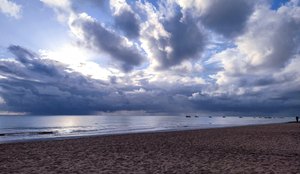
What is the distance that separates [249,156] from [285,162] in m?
2.57

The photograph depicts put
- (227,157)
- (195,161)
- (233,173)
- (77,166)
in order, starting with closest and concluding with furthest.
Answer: (233,173) < (77,166) < (195,161) < (227,157)

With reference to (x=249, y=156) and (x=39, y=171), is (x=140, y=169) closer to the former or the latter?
(x=39, y=171)

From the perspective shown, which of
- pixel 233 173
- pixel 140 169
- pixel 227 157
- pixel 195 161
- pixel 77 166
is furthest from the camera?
pixel 227 157

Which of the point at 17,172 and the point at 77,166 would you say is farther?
the point at 77,166

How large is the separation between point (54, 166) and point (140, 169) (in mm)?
4366

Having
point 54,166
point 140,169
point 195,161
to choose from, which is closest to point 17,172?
point 54,166

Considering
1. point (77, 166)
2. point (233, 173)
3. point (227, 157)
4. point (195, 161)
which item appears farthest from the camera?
point (227, 157)

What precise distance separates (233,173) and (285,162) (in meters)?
4.42

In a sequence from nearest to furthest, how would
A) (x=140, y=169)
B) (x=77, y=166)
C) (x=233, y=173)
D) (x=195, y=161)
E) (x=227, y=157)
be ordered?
1. (x=233, y=173)
2. (x=140, y=169)
3. (x=77, y=166)
4. (x=195, y=161)
5. (x=227, y=157)

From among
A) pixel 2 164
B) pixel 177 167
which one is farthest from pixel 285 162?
pixel 2 164

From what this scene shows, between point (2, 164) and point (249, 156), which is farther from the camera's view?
point (249, 156)

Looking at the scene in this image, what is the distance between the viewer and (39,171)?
12.7 m

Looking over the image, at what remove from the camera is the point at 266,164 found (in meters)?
14.2

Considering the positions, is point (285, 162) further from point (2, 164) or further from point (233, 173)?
point (2, 164)
